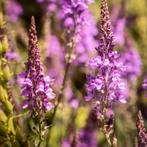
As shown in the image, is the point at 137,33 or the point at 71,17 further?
the point at 137,33

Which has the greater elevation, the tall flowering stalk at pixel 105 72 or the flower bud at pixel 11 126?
the tall flowering stalk at pixel 105 72

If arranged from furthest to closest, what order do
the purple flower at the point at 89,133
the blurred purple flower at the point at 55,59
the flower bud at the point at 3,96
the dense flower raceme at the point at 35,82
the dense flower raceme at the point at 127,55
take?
the blurred purple flower at the point at 55,59 → the dense flower raceme at the point at 127,55 → the purple flower at the point at 89,133 → the flower bud at the point at 3,96 → the dense flower raceme at the point at 35,82

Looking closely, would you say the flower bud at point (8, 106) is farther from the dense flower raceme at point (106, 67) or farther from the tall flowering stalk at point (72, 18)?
the tall flowering stalk at point (72, 18)

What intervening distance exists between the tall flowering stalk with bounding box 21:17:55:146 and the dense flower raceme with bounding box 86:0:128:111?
0.85 feet

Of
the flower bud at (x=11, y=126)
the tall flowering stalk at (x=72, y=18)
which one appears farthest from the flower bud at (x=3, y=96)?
the tall flowering stalk at (x=72, y=18)

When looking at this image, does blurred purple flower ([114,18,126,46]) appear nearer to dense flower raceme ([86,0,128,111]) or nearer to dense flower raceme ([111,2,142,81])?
dense flower raceme ([111,2,142,81])

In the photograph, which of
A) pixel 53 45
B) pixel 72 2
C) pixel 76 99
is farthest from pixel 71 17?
pixel 53 45

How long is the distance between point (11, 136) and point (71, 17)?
113 centimetres

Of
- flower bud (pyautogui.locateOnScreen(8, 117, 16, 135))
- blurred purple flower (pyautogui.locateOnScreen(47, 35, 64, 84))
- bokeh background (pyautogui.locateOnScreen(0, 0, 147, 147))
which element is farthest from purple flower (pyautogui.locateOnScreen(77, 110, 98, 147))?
flower bud (pyautogui.locateOnScreen(8, 117, 16, 135))

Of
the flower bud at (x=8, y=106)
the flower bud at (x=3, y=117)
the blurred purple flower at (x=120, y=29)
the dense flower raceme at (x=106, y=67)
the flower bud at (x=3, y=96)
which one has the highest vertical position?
the blurred purple flower at (x=120, y=29)

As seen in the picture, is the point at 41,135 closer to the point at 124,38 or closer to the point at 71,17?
the point at 71,17

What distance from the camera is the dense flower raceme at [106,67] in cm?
314

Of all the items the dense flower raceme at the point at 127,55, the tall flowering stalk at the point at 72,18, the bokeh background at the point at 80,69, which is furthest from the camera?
the dense flower raceme at the point at 127,55

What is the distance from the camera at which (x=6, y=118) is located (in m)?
3.52
